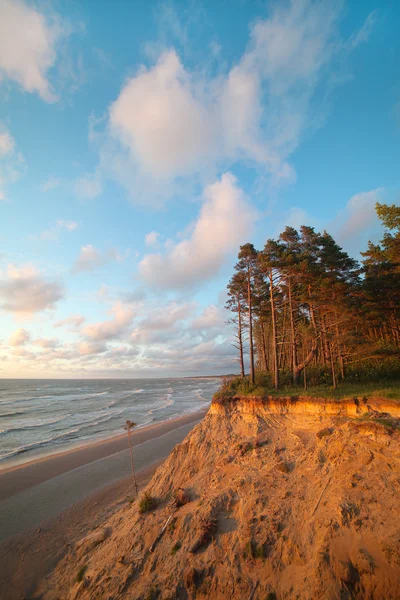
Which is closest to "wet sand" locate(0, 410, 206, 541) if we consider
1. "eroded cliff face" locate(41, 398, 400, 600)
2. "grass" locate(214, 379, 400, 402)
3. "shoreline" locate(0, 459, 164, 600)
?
"shoreline" locate(0, 459, 164, 600)

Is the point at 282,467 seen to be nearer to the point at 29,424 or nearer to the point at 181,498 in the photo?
the point at 181,498

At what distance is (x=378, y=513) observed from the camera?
7.02 metres

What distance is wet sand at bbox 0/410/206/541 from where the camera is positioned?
15.2 metres

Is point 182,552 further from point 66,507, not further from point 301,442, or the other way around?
point 66,507

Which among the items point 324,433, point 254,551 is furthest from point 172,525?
point 324,433

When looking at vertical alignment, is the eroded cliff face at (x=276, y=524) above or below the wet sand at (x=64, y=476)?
above

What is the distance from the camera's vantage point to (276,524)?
780cm

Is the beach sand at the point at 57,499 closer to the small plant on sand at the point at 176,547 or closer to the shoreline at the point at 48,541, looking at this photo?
the shoreline at the point at 48,541

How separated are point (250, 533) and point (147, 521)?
15.1 ft

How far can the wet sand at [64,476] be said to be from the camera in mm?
15219

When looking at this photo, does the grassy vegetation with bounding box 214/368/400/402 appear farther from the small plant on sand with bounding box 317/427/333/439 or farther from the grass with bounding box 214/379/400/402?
the small plant on sand with bounding box 317/427/333/439

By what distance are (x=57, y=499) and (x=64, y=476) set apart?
3.57m

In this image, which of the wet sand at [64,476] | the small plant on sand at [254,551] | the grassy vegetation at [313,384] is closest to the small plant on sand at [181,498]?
the small plant on sand at [254,551]

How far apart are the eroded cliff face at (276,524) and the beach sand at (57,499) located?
5.71 ft
